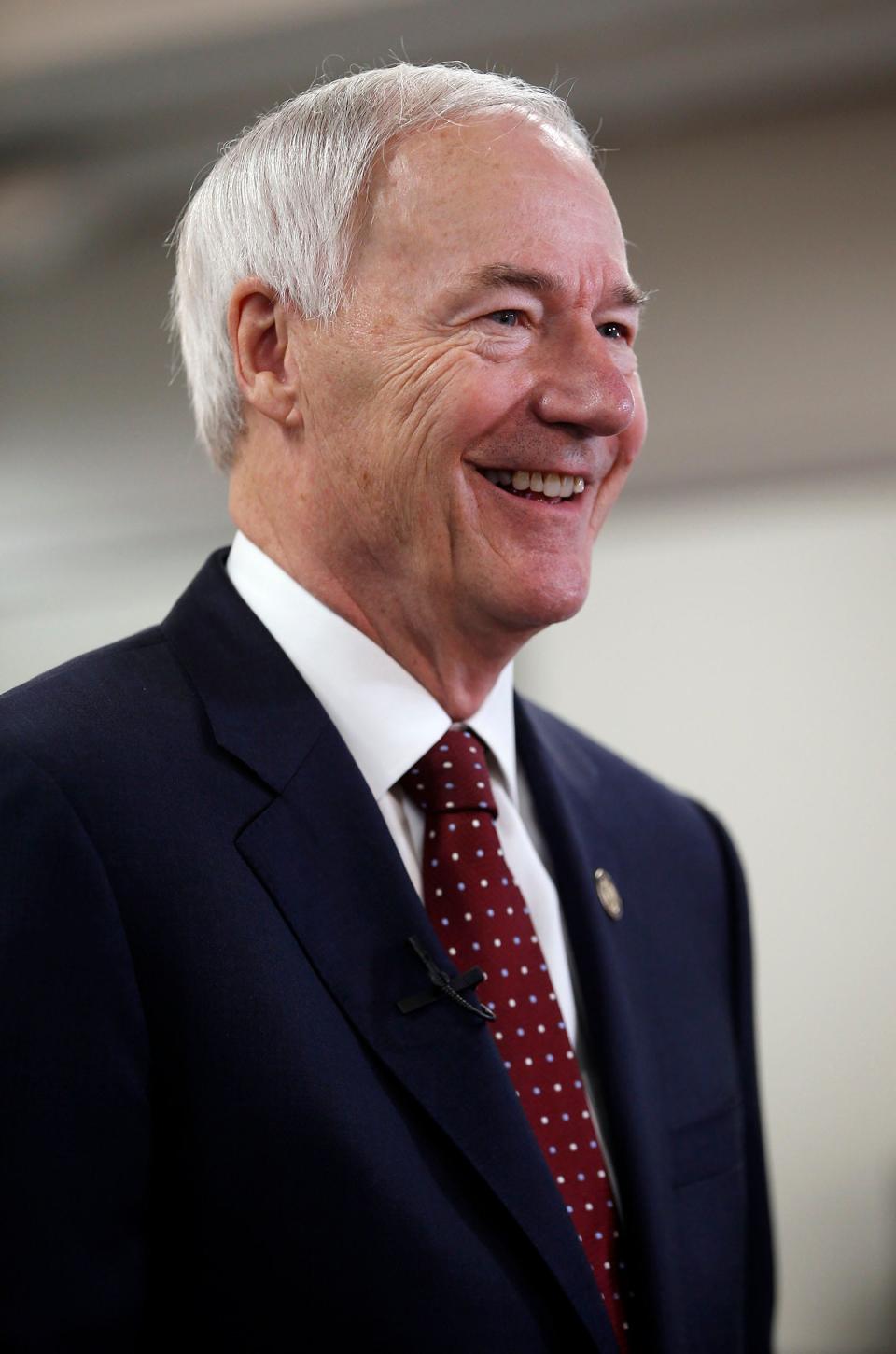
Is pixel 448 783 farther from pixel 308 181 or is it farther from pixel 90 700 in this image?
pixel 308 181

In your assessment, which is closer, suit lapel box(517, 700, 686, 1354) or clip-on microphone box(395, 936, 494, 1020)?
clip-on microphone box(395, 936, 494, 1020)

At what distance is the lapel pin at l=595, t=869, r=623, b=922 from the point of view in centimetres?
141

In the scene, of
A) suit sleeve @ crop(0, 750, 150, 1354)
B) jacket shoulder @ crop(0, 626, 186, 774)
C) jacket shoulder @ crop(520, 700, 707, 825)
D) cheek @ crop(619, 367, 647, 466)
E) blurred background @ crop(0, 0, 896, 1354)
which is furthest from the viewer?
blurred background @ crop(0, 0, 896, 1354)

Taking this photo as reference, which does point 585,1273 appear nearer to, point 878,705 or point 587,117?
point 878,705

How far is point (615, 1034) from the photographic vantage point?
4.30 ft

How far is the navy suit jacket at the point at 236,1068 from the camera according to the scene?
3.25 ft

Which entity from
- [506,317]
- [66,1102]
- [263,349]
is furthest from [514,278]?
[66,1102]

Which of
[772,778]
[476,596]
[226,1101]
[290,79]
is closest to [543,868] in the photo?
[476,596]

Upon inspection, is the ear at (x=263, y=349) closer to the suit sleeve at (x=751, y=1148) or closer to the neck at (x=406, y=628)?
the neck at (x=406, y=628)

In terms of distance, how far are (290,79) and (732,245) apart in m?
1.11

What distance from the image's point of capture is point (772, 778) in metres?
3.30

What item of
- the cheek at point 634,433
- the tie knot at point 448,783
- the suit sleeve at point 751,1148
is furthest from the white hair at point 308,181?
the suit sleeve at point 751,1148

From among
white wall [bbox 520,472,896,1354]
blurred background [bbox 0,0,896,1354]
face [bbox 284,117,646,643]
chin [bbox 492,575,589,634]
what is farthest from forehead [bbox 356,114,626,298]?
white wall [bbox 520,472,896,1354]

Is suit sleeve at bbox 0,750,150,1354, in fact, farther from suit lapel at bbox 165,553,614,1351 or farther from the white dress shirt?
the white dress shirt
